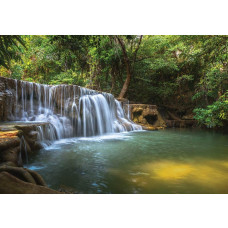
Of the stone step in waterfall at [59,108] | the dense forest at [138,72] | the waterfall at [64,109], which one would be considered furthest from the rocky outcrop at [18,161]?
the dense forest at [138,72]

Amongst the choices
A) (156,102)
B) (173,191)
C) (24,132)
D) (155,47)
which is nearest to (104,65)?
(155,47)

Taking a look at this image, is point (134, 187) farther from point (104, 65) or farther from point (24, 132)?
point (104, 65)

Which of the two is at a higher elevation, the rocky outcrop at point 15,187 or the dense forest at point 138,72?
the dense forest at point 138,72

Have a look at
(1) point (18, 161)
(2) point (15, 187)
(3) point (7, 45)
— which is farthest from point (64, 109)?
(2) point (15, 187)

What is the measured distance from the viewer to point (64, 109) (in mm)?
7613

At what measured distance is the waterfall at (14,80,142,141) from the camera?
675 centimetres

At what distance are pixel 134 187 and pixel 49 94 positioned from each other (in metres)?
6.42

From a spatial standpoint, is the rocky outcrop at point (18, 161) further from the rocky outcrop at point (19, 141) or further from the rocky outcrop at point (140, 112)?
the rocky outcrop at point (140, 112)

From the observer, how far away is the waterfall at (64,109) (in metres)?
6.75

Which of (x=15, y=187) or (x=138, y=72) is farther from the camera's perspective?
(x=138, y=72)

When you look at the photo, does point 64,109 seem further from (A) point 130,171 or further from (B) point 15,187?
(B) point 15,187

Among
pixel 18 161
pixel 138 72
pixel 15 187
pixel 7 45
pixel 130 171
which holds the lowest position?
pixel 130 171

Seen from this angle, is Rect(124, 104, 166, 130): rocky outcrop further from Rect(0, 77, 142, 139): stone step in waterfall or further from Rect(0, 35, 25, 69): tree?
Rect(0, 35, 25, 69): tree

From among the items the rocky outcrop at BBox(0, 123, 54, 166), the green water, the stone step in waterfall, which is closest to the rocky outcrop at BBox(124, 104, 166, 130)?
the stone step in waterfall
